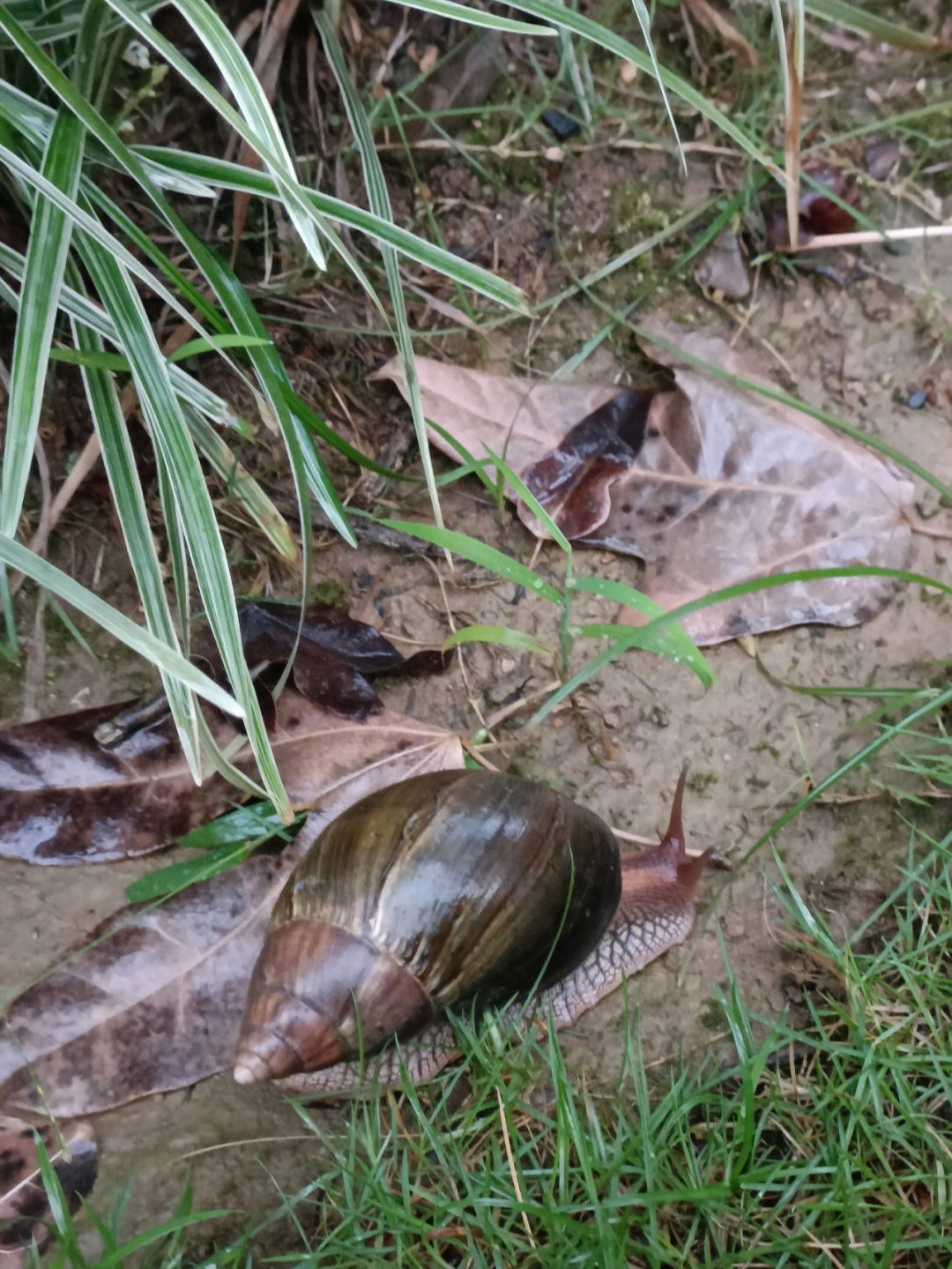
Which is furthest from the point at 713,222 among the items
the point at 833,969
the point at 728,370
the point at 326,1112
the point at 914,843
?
the point at 326,1112

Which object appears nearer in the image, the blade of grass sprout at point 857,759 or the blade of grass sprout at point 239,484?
the blade of grass sprout at point 239,484

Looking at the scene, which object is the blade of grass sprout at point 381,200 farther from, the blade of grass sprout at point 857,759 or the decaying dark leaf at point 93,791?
the blade of grass sprout at point 857,759

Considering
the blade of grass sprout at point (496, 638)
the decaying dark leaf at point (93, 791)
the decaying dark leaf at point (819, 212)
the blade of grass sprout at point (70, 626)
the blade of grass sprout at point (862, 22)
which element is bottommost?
the decaying dark leaf at point (93, 791)

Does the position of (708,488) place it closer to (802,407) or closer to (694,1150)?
(802,407)

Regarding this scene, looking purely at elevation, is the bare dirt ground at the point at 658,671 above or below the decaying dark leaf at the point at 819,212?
below

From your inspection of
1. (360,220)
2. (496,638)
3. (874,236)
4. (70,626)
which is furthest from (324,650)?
(874,236)

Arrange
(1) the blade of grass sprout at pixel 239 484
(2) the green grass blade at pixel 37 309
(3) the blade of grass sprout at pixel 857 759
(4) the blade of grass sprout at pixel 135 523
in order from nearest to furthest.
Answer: (2) the green grass blade at pixel 37 309
(4) the blade of grass sprout at pixel 135 523
(1) the blade of grass sprout at pixel 239 484
(3) the blade of grass sprout at pixel 857 759

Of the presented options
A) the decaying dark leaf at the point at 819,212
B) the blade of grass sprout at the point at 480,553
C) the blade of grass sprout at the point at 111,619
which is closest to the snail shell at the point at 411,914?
the blade of grass sprout at the point at 480,553
